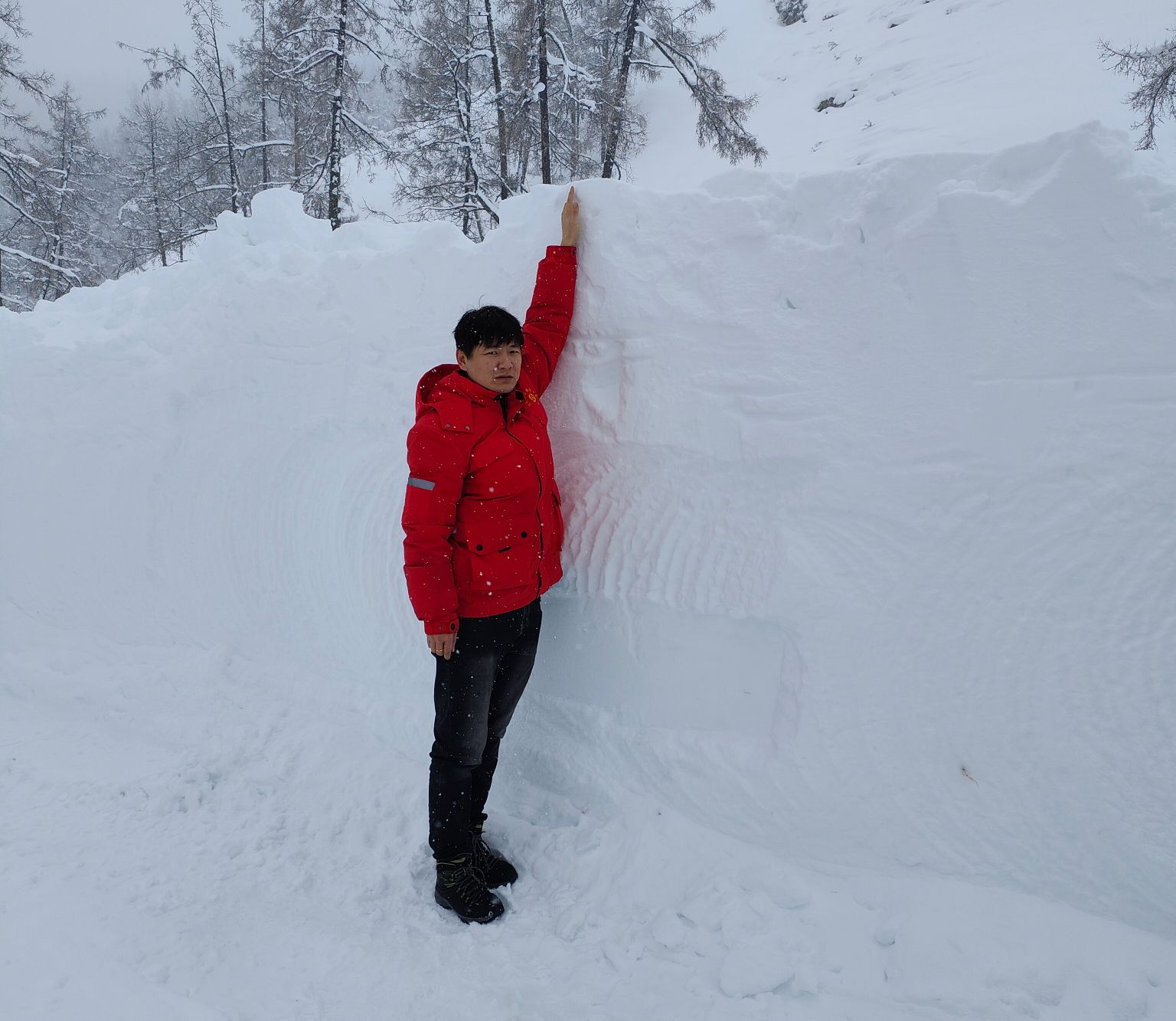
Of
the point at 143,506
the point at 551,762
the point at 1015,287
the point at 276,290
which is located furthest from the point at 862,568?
the point at 143,506

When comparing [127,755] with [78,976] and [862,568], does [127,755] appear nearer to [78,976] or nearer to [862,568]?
[78,976]

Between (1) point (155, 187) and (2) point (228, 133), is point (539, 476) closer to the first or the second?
(2) point (228, 133)

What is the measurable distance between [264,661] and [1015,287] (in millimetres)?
3646

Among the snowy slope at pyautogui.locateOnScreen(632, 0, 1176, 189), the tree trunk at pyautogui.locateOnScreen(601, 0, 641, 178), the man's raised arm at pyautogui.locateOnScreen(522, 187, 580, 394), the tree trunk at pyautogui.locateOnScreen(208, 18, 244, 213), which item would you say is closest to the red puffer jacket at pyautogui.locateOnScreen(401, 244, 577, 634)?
the man's raised arm at pyautogui.locateOnScreen(522, 187, 580, 394)

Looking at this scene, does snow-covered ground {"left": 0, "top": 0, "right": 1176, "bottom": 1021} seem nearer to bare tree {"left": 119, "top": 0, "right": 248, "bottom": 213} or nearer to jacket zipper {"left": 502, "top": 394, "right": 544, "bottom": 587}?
→ jacket zipper {"left": 502, "top": 394, "right": 544, "bottom": 587}

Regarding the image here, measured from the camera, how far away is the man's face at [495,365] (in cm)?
227

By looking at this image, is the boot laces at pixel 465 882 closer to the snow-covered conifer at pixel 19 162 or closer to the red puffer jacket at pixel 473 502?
the red puffer jacket at pixel 473 502

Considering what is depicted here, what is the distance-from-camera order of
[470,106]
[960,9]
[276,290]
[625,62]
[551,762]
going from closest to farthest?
1. [551,762]
2. [276,290]
3. [625,62]
4. [470,106]
5. [960,9]

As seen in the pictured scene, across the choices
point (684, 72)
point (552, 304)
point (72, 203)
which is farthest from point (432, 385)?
point (72, 203)

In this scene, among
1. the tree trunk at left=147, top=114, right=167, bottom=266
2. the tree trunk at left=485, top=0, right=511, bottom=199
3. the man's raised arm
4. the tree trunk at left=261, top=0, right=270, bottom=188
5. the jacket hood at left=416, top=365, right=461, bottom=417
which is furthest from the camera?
the tree trunk at left=147, top=114, right=167, bottom=266

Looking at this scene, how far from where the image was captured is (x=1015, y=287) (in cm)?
226

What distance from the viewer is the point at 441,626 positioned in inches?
88.0

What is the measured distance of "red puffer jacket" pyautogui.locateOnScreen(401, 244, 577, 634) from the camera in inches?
87.3

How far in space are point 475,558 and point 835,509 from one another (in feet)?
4.09
